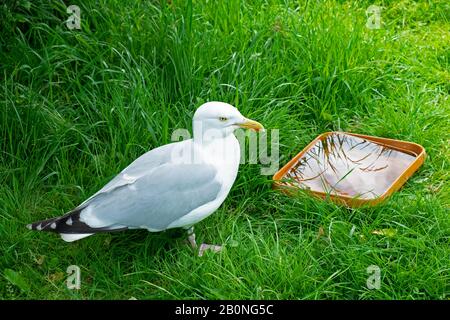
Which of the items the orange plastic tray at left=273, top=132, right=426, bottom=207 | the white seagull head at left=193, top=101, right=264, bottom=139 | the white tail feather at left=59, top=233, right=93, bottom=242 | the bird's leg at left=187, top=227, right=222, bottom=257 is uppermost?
the white seagull head at left=193, top=101, right=264, bottom=139

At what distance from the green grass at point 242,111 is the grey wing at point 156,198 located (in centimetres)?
24

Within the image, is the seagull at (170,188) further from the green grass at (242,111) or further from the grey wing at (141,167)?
the green grass at (242,111)

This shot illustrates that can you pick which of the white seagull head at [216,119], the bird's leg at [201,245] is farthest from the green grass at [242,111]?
the white seagull head at [216,119]

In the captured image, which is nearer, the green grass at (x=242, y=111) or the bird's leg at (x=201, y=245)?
the green grass at (x=242, y=111)

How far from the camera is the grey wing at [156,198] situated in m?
3.27

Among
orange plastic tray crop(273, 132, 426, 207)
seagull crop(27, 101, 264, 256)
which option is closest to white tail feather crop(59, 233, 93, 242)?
seagull crop(27, 101, 264, 256)

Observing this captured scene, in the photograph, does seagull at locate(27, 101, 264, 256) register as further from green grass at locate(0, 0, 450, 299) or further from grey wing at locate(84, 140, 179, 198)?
green grass at locate(0, 0, 450, 299)

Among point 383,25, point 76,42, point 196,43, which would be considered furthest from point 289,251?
point 383,25

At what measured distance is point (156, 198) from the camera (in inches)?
130

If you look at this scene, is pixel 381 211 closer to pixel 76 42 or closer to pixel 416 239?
pixel 416 239

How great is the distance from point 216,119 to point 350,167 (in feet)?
3.05

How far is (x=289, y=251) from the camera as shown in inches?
137

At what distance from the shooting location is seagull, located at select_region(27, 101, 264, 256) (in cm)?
327

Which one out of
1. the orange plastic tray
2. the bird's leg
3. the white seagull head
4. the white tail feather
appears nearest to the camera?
the white tail feather
